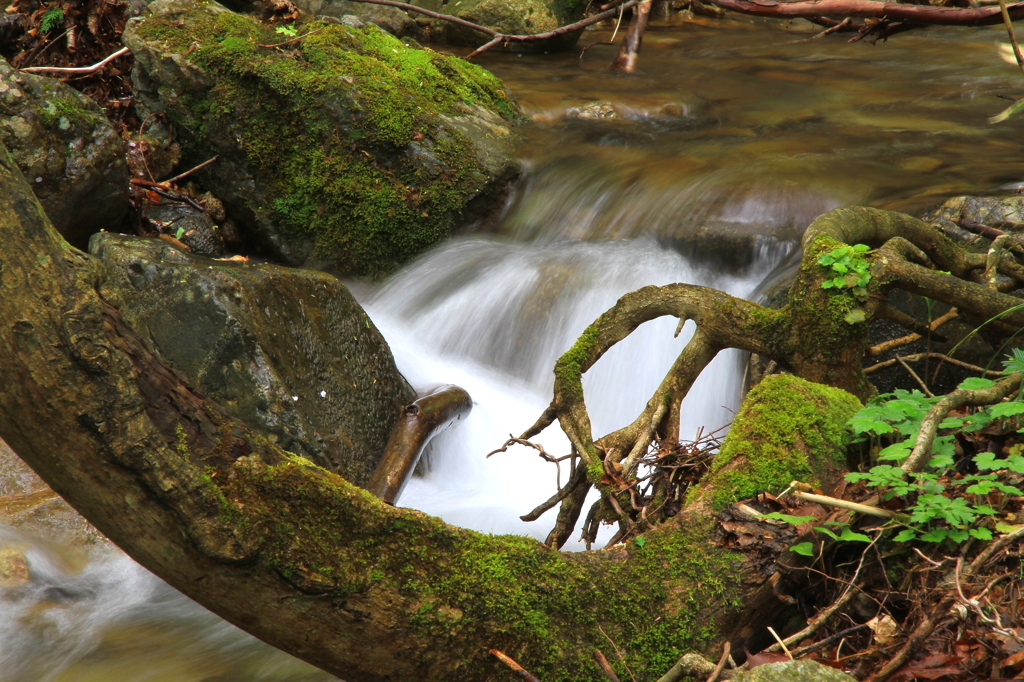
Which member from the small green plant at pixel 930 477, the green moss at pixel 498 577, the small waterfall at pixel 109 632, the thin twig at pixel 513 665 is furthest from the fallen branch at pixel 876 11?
the small waterfall at pixel 109 632

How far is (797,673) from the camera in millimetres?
1738

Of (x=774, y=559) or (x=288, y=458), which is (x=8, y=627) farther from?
(x=774, y=559)

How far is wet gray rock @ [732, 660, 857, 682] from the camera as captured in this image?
173cm

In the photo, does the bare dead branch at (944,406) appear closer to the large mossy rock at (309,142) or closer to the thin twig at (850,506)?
the thin twig at (850,506)

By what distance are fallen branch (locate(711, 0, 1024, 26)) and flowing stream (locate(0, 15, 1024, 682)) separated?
8.80ft

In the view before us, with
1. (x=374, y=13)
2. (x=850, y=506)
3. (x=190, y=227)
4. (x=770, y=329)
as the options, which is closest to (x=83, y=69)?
(x=190, y=227)

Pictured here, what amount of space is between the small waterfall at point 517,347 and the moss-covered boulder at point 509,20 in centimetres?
548

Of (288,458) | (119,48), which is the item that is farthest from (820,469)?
(119,48)

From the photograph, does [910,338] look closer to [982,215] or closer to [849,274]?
[849,274]

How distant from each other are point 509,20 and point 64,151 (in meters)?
7.51

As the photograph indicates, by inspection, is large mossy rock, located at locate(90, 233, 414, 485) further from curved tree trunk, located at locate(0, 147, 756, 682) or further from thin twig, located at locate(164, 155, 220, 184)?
curved tree trunk, located at locate(0, 147, 756, 682)

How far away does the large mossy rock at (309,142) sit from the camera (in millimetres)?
6707

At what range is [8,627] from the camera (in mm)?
3725

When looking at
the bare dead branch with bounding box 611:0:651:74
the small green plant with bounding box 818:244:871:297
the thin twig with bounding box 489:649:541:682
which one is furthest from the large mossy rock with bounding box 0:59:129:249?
the small green plant with bounding box 818:244:871:297
